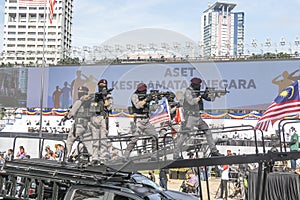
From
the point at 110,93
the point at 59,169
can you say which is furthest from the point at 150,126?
the point at 59,169

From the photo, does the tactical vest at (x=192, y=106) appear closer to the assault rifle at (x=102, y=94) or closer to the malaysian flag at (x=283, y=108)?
the assault rifle at (x=102, y=94)

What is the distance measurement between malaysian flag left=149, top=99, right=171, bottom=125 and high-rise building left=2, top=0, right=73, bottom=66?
22.0 ft

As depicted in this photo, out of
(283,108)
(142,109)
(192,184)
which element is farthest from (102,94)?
(192,184)

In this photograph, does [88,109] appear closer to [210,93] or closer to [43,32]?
[210,93]

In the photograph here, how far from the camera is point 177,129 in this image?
4766 millimetres

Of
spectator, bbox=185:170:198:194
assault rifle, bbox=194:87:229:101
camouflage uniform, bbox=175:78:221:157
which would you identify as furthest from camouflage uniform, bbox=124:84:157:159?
spectator, bbox=185:170:198:194

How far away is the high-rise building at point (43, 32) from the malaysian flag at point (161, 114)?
22.0 feet

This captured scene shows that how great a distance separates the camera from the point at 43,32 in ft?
75.0

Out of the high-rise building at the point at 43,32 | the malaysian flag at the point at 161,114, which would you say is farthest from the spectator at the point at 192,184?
the malaysian flag at the point at 161,114

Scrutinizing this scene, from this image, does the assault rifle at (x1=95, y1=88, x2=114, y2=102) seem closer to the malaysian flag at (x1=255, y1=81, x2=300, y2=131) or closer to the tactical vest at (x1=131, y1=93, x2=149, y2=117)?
the tactical vest at (x1=131, y1=93, x2=149, y2=117)

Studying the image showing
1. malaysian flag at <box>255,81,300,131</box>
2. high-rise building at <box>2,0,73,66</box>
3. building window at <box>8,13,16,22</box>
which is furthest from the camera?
building window at <box>8,13,16,22</box>

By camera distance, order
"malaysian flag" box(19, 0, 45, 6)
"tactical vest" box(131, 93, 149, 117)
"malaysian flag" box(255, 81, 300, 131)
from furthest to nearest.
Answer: "malaysian flag" box(19, 0, 45, 6)
"malaysian flag" box(255, 81, 300, 131)
"tactical vest" box(131, 93, 149, 117)

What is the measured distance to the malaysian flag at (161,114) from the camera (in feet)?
14.4

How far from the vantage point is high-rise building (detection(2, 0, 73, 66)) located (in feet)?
75.0
